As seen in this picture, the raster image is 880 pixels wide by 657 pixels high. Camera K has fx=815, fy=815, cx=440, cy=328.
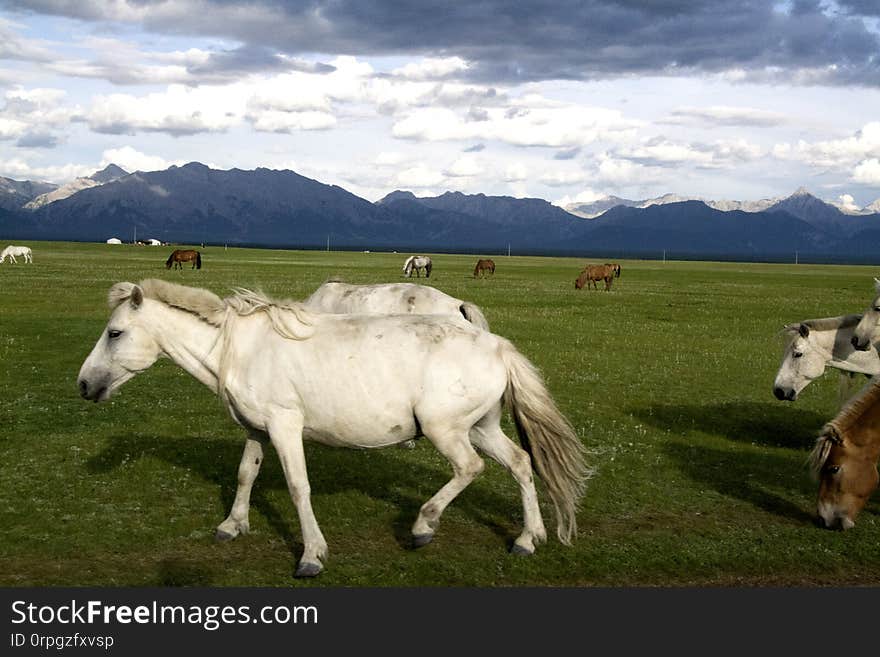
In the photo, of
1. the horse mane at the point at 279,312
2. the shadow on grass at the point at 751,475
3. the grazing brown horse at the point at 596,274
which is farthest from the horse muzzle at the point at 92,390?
the grazing brown horse at the point at 596,274

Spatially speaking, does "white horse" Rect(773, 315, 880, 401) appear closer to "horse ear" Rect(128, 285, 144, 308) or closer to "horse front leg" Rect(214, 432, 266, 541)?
"horse front leg" Rect(214, 432, 266, 541)

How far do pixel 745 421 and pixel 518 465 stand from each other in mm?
9215

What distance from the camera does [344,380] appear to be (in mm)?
8672

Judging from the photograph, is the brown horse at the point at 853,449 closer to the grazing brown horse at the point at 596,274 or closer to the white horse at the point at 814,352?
the white horse at the point at 814,352

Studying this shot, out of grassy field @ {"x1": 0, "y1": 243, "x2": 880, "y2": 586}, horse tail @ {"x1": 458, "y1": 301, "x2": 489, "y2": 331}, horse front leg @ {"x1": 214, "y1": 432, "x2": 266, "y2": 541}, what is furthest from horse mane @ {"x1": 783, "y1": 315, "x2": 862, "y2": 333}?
horse front leg @ {"x1": 214, "y1": 432, "x2": 266, "y2": 541}

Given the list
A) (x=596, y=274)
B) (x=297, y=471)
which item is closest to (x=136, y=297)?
(x=297, y=471)

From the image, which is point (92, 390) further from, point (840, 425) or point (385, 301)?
point (840, 425)

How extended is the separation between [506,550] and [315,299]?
308 inches

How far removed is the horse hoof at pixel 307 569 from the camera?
27.0 ft

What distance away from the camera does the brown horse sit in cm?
978

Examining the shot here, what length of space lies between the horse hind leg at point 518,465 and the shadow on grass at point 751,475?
3.76 meters

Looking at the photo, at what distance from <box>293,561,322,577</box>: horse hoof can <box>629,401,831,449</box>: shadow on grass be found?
940 centimetres

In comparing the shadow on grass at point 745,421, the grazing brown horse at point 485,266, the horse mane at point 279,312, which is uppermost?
the horse mane at point 279,312

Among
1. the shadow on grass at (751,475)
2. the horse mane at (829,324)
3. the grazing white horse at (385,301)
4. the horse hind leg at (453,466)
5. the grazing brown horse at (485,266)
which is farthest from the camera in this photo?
the grazing brown horse at (485,266)
